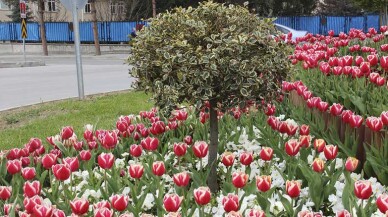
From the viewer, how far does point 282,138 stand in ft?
13.5

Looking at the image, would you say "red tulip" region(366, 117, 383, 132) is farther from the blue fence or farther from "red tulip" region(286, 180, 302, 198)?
the blue fence

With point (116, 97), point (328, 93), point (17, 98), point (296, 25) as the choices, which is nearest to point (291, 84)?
point (328, 93)

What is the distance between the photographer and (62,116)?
849 cm

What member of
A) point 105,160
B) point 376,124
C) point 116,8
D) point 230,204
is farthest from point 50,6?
point 230,204

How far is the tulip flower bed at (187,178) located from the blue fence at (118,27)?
99.1 ft

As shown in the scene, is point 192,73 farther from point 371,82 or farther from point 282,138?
point 371,82

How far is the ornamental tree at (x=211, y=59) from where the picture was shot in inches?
137

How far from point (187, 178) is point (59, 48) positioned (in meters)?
36.0

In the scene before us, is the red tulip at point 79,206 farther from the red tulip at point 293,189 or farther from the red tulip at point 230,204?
the red tulip at point 293,189

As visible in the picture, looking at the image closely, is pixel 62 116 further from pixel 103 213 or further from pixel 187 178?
pixel 103 213

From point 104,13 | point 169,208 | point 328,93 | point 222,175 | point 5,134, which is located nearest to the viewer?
point 169,208

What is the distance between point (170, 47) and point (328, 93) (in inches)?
79.4

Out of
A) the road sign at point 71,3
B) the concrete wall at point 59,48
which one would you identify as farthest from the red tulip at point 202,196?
the concrete wall at point 59,48

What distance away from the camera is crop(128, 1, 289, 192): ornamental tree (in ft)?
11.4
